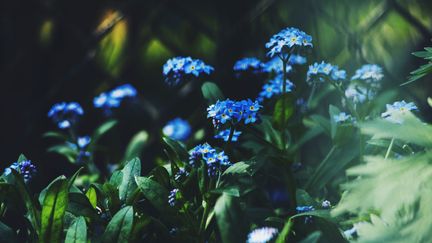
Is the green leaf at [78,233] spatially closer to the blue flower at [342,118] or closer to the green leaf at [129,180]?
the green leaf at [129,180]

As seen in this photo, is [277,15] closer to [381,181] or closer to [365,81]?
[365,81]

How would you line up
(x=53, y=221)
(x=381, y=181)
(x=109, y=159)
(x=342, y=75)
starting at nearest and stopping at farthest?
(x=381, y=181), (x=53, y=221), (x=342, y=75), (x=109, y=159)

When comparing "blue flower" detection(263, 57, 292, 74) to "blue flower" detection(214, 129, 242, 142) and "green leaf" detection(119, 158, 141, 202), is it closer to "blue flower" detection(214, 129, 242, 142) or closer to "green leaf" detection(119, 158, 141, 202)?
"blue flower" detection(214, 129, 242, 142)

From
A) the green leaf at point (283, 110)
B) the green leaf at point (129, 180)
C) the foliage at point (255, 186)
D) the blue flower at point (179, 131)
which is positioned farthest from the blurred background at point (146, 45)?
the green leaf at point (129, 180)

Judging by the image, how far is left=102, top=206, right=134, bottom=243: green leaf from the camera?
1.55 m

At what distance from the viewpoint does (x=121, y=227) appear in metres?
1.55

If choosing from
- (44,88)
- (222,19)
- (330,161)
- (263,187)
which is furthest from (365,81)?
(44,88)

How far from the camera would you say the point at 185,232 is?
1.67 m

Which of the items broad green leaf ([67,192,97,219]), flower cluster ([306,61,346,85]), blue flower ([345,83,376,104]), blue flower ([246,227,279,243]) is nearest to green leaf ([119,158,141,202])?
broad green leaf ([67,192,97,219])

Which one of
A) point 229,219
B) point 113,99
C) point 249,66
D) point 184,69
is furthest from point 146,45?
point 229,219

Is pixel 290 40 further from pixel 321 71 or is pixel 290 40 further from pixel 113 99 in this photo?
pixel 113 99

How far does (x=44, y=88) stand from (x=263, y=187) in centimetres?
161

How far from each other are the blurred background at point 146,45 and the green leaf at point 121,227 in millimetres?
1362

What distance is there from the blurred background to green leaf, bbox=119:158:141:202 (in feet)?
3.66
